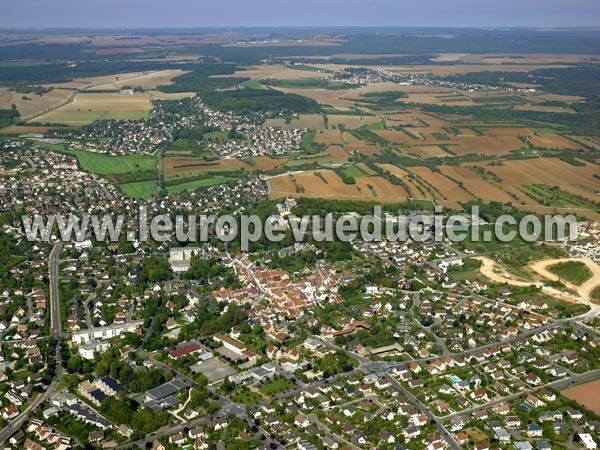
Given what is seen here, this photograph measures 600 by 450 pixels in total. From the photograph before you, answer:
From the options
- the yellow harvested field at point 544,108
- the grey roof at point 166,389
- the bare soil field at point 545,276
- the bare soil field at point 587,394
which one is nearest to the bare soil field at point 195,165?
the bare soil field at point 545,276

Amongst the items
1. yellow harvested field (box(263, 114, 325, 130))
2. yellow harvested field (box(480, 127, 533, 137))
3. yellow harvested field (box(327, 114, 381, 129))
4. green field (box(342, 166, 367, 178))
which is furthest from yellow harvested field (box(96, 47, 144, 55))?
green field (box(342, 166, 367, 178))

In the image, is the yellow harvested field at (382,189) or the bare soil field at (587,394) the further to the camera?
the yellow harvested field at (382,189)

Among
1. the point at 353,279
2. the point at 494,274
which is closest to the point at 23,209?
the point at 353,279

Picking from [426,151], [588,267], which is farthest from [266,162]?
[588,267]

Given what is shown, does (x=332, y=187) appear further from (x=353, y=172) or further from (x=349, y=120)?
(x=349, y=120)

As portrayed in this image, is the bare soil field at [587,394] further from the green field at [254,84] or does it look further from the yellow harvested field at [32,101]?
the green field at [254,84]

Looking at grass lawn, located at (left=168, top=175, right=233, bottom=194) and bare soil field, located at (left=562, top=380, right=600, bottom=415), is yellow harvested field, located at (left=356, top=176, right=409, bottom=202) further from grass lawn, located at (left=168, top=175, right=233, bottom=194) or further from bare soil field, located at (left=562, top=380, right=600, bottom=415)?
bare soil field, located at (left=562, top=380, right=600, bottom=415)
